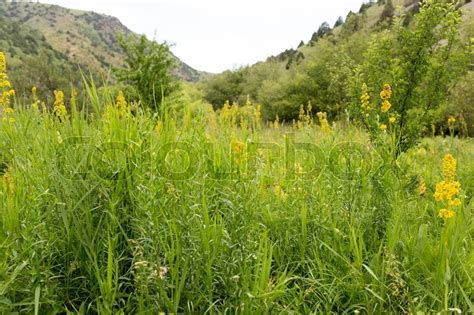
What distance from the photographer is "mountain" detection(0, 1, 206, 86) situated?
218ft

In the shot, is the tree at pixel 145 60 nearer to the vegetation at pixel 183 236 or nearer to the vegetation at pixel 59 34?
the vegetation at pixel 183 236

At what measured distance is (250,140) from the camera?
2889mm

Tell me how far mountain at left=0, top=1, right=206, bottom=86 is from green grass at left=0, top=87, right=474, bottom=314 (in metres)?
71.0

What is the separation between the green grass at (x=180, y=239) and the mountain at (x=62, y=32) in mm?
70964

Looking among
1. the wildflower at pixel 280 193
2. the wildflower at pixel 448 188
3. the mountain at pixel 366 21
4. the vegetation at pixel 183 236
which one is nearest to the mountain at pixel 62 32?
the mountain at pixel 366 21

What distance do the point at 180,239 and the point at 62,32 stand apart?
121943 mm

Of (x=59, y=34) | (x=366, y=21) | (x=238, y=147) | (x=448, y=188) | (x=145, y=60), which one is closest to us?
(x=448, y=188)

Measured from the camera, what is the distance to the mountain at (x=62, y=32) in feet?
218

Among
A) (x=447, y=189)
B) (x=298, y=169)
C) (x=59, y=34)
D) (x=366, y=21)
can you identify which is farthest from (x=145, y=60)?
(x=59, y=34)

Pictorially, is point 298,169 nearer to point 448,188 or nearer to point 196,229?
point 448,188

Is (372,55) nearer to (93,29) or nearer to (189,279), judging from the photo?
(189,279)

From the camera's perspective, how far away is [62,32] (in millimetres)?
104188

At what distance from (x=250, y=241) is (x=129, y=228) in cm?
67

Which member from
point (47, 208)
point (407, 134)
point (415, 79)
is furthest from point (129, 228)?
point (415, 79)
